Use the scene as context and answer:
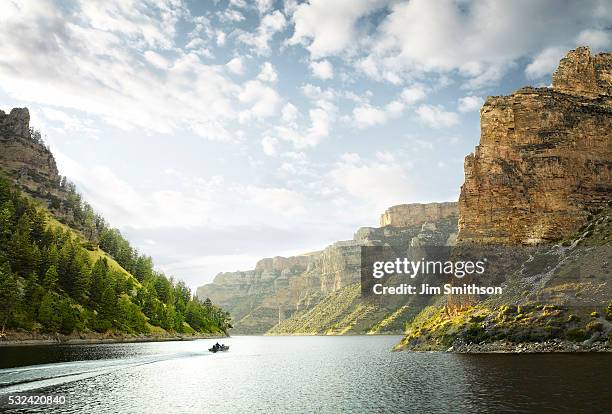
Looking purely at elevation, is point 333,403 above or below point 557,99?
below

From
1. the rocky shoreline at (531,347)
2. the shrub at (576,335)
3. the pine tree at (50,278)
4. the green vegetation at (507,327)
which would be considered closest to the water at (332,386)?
the rocky shoreline at (531,347)

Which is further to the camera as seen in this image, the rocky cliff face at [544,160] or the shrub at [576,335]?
the rocky cliff face at [544,160]

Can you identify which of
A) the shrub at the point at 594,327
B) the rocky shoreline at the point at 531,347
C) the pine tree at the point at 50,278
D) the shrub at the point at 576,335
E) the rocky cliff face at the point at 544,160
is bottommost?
the rocky shoreline at the point at 531,347

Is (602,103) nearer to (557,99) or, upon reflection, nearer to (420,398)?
(557,99)

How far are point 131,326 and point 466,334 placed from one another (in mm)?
128410

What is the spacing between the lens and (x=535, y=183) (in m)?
138

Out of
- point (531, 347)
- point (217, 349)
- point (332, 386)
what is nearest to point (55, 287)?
point (217, 349)

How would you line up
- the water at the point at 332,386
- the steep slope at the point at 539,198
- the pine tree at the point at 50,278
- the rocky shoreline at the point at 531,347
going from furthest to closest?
the pine tree at the point at 50,278 < the steep slope at the point at 539,198 < the rocky shoreline at the point at 531,347 < the water at the point at 332,386

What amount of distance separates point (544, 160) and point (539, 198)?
12488mm

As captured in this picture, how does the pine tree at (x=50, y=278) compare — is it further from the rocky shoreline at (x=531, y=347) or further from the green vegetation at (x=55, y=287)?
the rocky shoreline at (x=531, y=347)

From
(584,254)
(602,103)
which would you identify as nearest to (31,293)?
(584,254)

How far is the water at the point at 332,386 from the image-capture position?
139ft

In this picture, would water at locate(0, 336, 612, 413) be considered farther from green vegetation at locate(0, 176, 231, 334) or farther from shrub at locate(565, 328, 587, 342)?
green vegetation at locate(0, 176, 231, 334)

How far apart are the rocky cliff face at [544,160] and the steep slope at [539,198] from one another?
1.01ft
